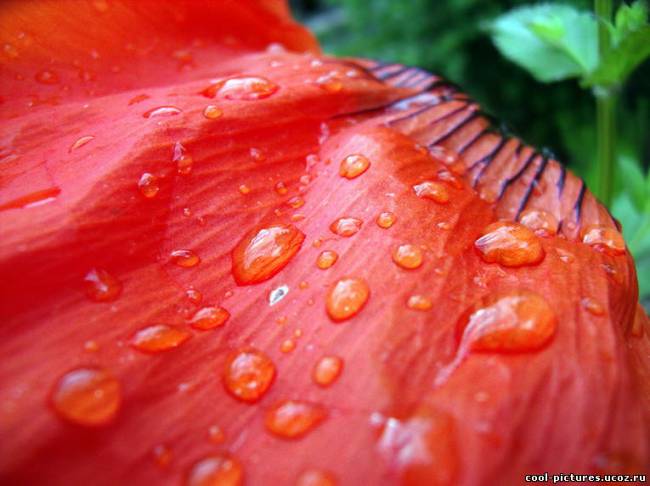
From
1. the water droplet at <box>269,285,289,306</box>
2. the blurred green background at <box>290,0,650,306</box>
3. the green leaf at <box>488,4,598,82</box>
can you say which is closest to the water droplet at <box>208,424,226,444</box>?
the water droplet at <box>269,285,289,306</box>

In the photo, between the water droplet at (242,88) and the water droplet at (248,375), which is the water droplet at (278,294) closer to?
the water droplet at (248,375)

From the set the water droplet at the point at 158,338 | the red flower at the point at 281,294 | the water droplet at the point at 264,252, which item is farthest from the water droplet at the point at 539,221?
the water droplet at the point at 158,338

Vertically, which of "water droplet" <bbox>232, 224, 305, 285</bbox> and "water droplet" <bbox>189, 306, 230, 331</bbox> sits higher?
"water droplet" <bbox>232, 224, 305, 285</bbox>

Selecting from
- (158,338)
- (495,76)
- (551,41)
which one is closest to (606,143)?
(551,41)

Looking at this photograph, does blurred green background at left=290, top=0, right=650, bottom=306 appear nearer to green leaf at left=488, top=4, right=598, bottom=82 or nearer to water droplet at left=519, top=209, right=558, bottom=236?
green leaf at left=488, top=4, right=598, bottom=82

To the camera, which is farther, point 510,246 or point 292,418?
point 510,246

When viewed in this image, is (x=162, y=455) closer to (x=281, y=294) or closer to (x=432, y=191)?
(x=281, y=294)

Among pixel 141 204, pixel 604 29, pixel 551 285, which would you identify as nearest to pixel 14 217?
pixel 141 204
